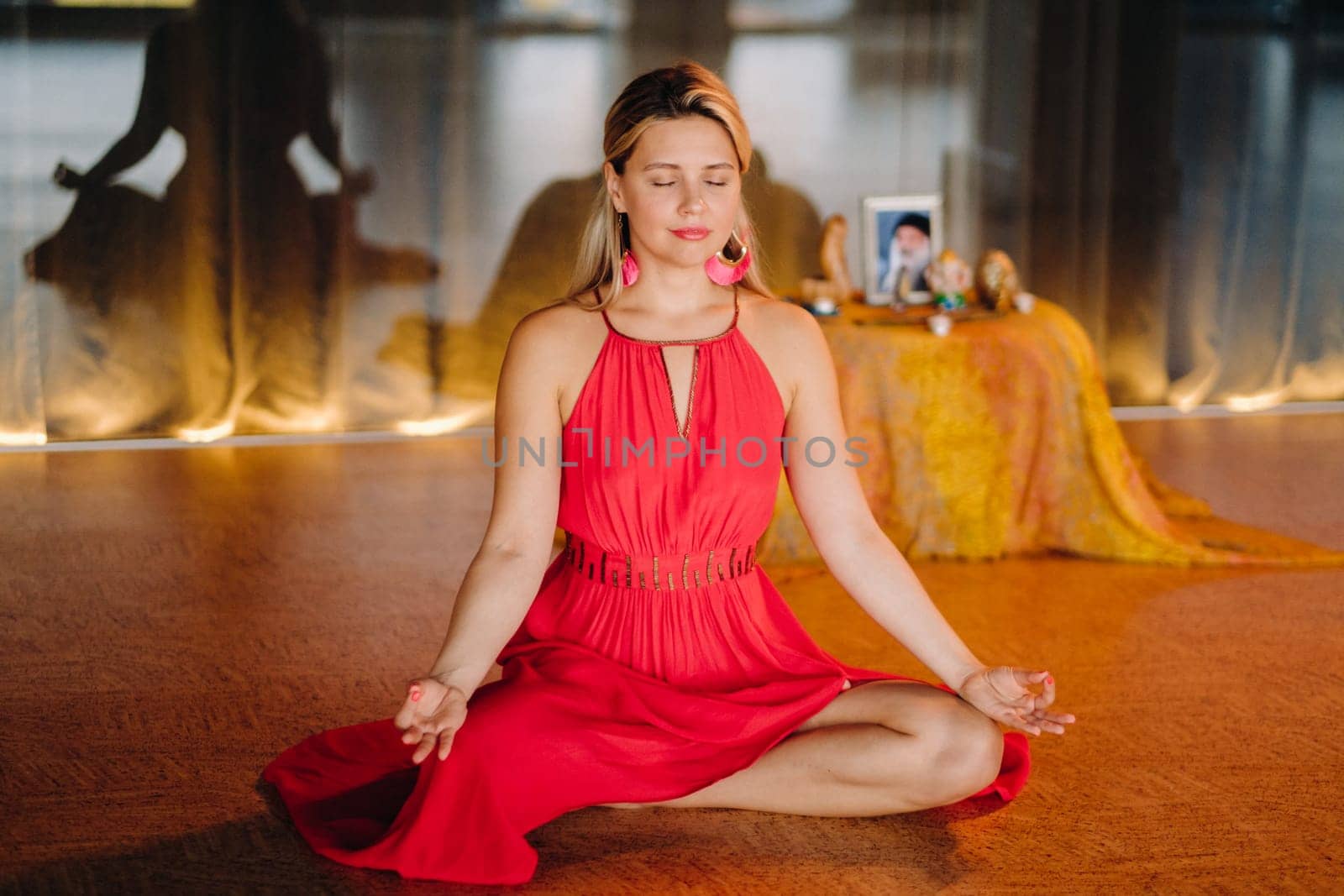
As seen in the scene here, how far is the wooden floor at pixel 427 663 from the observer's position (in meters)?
2.06

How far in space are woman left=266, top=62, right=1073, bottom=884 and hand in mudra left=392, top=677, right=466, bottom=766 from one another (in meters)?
0.09

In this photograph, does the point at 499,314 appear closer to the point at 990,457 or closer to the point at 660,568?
the point at 990,457

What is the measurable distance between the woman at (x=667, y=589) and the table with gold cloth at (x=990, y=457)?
1540 millimetres

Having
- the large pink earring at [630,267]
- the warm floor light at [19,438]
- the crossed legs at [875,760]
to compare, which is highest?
the large pink earring at [630,267]

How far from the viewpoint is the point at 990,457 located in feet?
12.4

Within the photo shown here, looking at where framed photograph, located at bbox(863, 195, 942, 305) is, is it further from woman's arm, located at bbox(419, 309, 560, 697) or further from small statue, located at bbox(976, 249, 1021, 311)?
woman's arm, located at bbox(419, 309, 560, 697)

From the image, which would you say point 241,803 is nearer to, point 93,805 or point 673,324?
point 93,805

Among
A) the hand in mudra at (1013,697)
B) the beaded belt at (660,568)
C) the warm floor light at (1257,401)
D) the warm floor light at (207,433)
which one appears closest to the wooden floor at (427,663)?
the hand in mudra at (1013,697)

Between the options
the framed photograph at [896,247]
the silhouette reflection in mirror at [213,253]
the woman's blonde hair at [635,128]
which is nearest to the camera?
the woman's blonde hair at [635,128]

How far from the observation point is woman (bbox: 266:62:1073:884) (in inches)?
→ 77.9

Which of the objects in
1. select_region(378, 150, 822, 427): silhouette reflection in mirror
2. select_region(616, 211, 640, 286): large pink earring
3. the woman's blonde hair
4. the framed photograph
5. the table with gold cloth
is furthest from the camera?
select_region(378, 150, 822, 427): silhouette reflection in mirror

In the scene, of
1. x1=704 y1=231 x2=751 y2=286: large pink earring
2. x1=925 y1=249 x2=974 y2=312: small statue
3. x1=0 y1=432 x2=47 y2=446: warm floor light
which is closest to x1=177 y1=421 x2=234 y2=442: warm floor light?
x1=0 y1=432 x2=47 y2=446: warm floor light

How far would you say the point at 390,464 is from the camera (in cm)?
504

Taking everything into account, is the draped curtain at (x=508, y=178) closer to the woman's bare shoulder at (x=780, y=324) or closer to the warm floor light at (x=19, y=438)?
the warm floor light at (x=19, y=438)
